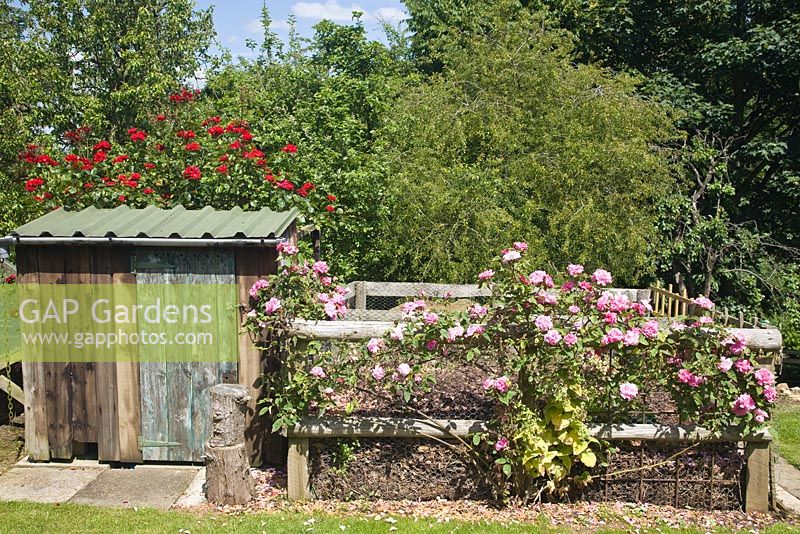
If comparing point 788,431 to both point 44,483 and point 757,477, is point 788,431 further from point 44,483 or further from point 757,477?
point 44,483

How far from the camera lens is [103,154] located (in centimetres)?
663

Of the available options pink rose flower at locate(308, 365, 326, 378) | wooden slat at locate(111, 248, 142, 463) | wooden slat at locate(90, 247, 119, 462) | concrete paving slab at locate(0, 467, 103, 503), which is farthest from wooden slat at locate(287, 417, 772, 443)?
concrete paving slab at locate(0, 467, 103, 503)

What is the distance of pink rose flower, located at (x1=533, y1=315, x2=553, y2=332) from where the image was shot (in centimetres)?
416

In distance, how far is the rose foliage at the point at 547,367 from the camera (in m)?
4.28

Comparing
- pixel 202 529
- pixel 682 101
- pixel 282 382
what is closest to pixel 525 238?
pixel 682 101

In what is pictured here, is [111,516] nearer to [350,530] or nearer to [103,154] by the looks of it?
[350,530]

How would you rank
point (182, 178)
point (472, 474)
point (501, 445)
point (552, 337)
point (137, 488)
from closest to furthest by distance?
point (552, 337) < point (501, 445) < point (472, 474) < point (137, 488) < point (182, 178)

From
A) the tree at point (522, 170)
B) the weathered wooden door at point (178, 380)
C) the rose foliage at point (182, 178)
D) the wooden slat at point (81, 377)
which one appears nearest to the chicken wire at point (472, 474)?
the weathered wooden door at point (178, 380)

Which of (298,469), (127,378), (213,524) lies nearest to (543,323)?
(298,469)

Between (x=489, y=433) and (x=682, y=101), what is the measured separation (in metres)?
8.86

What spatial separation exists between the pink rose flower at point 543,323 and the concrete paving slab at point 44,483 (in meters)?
3.27

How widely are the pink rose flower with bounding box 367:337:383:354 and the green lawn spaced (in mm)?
2947

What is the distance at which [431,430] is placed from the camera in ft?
14.8

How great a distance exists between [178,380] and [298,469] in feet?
3.79
